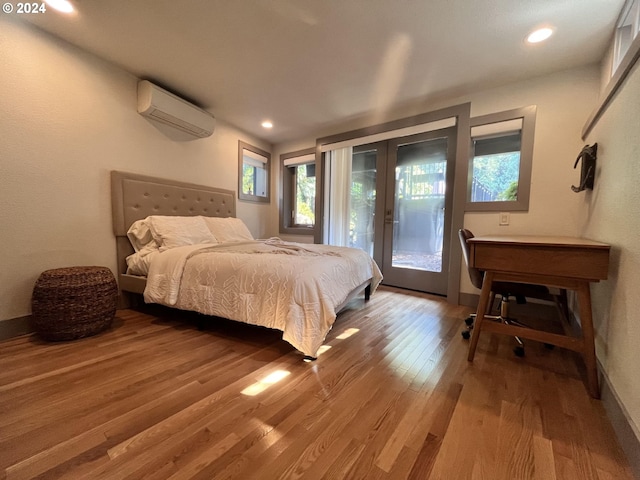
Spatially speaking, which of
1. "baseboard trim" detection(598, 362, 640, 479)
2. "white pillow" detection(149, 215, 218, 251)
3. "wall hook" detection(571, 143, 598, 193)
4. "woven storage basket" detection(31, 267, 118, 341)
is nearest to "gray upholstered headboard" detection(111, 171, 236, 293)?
"white pillow" detection(149, 215, 218, 251)

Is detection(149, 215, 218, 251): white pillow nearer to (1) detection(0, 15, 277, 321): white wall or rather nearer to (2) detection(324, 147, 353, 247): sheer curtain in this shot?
(1) detection(0, 15, 277, 321): white wall

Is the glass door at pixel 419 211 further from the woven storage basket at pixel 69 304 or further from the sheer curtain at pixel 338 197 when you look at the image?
the woven storage basket at pixel 69 304

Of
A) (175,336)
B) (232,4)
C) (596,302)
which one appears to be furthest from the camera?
(175,336)

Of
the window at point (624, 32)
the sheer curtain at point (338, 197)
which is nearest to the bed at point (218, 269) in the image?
the sheer curtain at point (338, 197)

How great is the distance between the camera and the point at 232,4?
Answer: 1.69 metres

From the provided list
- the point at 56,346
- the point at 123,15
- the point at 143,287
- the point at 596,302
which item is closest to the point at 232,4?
the point at 123,15

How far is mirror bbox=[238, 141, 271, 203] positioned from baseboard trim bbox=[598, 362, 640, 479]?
163 inches

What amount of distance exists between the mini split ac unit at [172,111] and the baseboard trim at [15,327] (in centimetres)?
215

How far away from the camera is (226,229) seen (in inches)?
124

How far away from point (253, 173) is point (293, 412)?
12.7 ft

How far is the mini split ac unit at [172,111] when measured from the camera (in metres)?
2.53

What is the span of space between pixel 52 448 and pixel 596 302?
2.88 meters

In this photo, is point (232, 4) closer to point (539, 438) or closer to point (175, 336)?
point (175, 336)

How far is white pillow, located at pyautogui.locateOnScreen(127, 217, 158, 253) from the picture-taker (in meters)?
2.50
